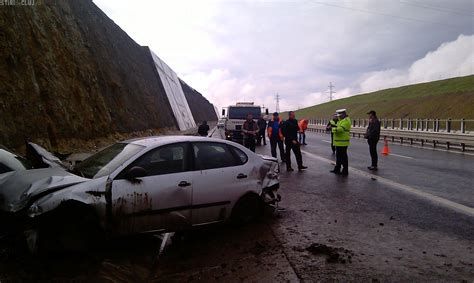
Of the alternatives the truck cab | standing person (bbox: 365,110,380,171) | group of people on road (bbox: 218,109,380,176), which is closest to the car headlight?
group of people on road (bbox: 218,109,380,176)

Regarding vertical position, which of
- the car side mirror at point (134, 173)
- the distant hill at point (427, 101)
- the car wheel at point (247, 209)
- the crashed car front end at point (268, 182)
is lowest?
the car wheel at point (247, 209)

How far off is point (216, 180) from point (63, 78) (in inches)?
438

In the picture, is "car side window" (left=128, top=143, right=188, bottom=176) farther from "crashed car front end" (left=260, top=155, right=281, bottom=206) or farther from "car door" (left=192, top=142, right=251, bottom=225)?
"crashed car front end" (left=260, top=155, right=281, bottom=206)

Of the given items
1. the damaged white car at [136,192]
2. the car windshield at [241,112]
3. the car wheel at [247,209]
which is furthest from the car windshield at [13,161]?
the car windshield at [241,112]

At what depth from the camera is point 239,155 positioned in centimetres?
624

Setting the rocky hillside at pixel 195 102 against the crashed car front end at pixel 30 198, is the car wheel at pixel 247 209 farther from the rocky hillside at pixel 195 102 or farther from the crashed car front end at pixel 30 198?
the rocky hillside at pixel 195 102

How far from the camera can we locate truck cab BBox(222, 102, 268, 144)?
22734mm

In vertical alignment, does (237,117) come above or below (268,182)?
above

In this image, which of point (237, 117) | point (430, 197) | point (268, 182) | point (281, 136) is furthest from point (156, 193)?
point (237, 117)

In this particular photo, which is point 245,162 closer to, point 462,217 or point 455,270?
point 455,270

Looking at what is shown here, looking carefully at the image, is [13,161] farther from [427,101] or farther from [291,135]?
[427,101]

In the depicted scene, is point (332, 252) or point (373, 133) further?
point (373, 133)

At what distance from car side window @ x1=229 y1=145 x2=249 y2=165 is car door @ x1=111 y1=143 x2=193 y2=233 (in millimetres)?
934

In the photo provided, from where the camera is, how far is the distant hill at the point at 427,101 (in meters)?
58.6
